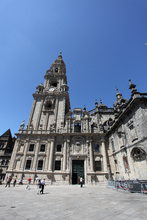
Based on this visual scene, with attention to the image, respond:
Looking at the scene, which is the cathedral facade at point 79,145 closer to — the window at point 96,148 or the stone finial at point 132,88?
the stone finial at point 132,88

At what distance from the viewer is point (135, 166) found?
16391 millimetres

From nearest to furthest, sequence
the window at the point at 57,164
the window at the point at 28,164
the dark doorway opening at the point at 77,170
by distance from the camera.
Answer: the dark doorway opening at the point at 77,170 → the window at the point at 57,164 → the window at the point at 28,164

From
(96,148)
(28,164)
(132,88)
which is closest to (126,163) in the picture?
(96,148)

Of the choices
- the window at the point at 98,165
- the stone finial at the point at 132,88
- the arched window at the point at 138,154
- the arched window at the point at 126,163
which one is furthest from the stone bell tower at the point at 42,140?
the stone finial at the point at 132,88

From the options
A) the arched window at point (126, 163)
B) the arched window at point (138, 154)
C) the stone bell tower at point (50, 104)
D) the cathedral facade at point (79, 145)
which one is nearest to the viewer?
the arched window at point (138, 154)

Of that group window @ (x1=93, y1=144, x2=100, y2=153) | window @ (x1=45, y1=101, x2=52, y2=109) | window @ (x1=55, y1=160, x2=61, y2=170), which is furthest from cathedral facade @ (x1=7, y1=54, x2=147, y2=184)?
window @ (x1=45, y1=101, x2=52, y2=109)

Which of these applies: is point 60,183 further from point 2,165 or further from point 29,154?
point 2,165

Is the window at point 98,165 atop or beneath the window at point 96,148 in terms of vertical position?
beneath

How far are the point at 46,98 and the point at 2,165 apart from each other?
26833 mm

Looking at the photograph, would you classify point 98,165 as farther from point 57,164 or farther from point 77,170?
point 57,164

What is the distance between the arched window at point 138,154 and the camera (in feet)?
48.1

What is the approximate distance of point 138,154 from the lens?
15.6 metres

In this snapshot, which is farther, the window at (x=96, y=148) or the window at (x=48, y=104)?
the window at (x=48, y=104)

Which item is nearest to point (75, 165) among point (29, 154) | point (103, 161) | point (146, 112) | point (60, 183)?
point (60, 183)
